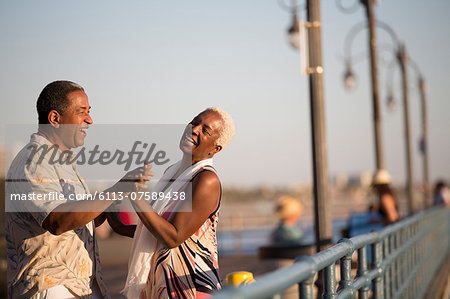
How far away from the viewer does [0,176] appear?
9.45 metres

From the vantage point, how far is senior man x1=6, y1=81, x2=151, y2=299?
262 cm

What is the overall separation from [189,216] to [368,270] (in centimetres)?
226

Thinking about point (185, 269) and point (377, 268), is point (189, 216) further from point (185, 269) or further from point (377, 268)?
point (377, 268)

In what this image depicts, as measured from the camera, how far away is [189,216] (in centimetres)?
292

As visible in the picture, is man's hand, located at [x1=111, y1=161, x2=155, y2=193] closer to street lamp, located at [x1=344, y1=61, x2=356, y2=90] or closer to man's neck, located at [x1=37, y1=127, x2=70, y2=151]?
man's neck, located at [x1=37, y1=127, x2=70, y2=151]

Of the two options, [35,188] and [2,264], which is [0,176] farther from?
[35,188]

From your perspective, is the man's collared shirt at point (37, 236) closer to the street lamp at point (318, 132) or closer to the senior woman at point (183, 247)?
the senior woman at point (183, 247)

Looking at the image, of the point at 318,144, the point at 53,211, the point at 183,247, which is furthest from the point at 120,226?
the point at 318,144

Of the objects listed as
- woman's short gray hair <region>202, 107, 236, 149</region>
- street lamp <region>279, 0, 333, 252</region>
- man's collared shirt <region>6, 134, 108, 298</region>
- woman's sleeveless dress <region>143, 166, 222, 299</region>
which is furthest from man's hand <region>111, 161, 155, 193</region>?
street lamp <region>279, 0, 333, 252</region>

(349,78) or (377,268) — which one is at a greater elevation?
(349,78)

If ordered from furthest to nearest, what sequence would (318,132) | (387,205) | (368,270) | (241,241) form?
(241,241) → (387,205) → (318,132) → (368,270)

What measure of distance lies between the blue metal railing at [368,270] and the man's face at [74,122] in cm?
118

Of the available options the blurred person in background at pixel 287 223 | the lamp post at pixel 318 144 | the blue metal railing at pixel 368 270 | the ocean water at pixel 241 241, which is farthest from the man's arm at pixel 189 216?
the ocean water at pixel 241 241

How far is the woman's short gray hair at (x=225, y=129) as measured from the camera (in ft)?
10.9
